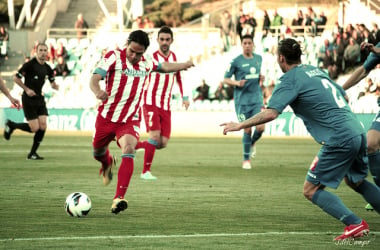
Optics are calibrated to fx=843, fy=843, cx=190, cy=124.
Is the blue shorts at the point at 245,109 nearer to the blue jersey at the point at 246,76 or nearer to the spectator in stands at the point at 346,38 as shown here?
the blue jersey at the point at 246,76

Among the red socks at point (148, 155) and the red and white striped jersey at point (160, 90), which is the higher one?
the red and white striped jersey at point (160, 90)

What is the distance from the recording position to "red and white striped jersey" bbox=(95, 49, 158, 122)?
10.6 m

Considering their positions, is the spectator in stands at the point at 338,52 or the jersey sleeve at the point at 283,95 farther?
the spectator in stands at the point at 338,52

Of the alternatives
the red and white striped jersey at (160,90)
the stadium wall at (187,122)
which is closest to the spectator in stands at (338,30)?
the stadium wall at (187,122)

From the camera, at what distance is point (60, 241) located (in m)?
7.72

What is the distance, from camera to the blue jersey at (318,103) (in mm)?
7746

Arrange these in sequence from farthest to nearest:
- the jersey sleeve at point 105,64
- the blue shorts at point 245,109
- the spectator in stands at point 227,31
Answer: the spectator in stands at point 227,31
the blue shorts at point 245,109
the jersey sleeve at point 105,64

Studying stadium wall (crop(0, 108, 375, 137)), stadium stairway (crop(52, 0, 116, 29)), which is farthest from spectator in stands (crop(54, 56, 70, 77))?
stadium stairway (crop(52, 0, 116, 29))

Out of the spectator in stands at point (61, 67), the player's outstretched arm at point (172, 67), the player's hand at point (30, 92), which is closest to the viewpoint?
the player's outstretched arm at point (172, 67)

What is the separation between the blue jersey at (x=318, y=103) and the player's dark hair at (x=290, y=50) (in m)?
0.09

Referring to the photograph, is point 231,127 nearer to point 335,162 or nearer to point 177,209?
point 335,162

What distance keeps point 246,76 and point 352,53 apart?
50.7 ft

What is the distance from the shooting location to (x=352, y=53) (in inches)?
1259

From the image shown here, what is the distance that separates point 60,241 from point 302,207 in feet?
12.5
